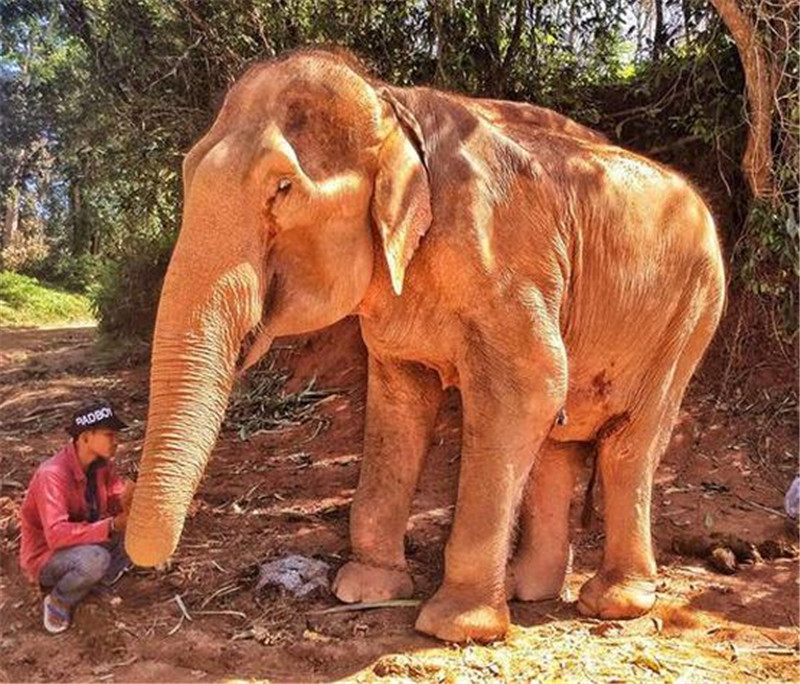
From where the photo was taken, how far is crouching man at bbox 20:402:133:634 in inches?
124

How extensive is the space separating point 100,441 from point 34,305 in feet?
51.7

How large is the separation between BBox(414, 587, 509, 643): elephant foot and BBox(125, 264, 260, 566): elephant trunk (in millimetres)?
979

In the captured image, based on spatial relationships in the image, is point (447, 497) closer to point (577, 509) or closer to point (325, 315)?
point (577, 509)

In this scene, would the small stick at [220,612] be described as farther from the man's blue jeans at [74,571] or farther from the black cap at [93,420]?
the black cap at [93,420]

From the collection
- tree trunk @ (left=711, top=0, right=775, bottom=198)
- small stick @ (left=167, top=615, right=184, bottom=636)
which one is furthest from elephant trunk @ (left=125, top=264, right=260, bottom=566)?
tree trunk @ (left=711, top=0, right=775, bottom=198)

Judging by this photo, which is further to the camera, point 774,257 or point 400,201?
point 774,257

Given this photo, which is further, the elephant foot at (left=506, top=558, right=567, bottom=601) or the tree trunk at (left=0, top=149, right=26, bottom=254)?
the tree trunk at (left=0, top=149, right=26, bottom=254)

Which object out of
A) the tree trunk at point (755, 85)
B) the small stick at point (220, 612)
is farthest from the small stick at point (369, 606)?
the tree trunk at point (755, 85)

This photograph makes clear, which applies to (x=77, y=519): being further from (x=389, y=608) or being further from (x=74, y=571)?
(x=389, y=608)

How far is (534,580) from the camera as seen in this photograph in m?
3.58

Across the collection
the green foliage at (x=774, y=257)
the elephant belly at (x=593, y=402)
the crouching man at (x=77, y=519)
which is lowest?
the crouching man at (x=77, y=519)

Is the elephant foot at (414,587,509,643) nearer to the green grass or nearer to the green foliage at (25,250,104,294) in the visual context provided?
the green grass

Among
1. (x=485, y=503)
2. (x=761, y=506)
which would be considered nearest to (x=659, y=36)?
(x=761, y=506)

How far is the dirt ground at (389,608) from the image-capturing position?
292 centimetres
